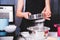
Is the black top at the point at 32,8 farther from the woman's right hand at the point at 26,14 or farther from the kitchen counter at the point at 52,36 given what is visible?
the kitchen counter at the point at 52,36

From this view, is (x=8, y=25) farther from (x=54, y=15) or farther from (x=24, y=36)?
(x=54, y=15)

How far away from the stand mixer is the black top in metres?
0.04

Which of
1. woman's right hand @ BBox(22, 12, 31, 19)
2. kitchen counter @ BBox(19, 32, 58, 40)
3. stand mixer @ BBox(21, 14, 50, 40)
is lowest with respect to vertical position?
kitchen counter @ BBox(19, 32, 58, 40)

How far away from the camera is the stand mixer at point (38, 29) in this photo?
1.15 metres

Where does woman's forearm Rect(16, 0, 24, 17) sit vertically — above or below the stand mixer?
above

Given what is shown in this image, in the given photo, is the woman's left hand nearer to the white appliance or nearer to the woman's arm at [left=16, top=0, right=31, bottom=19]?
the woman's arm at [left=16, top=0, right=31, bottom=19]

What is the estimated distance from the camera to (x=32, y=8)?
3.99 feet

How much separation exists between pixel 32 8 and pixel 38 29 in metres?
0.20

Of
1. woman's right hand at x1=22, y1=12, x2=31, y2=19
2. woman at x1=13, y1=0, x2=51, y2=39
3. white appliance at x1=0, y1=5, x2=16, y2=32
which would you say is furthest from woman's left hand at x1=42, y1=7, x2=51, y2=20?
white appliance at x1=0, y1=5, x2=16, y2=32

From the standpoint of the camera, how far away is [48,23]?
124cm

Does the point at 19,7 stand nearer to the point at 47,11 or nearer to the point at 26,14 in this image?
the point at 26,14

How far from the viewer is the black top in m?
1.21

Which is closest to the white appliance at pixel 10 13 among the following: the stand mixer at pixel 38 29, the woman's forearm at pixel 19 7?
the woman's forearm at pixel 19 7

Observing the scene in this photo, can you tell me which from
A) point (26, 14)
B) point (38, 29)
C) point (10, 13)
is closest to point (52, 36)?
point (38, 29)
